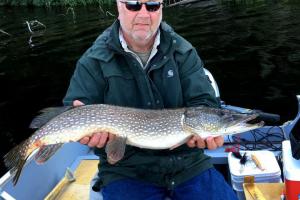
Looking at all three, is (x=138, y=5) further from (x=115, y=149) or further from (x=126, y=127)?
(x=115, y=149)

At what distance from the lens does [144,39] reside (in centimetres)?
304

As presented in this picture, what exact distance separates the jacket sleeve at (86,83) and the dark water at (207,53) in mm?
4609

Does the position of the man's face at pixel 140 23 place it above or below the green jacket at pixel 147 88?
above

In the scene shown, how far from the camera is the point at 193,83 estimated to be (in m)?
3.15

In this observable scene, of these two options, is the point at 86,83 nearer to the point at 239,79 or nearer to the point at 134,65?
the point at 134,65

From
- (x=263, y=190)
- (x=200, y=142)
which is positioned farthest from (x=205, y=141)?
(x=263, y=190)

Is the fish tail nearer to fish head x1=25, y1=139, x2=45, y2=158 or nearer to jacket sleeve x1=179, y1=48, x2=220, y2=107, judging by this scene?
fish head x1=25, y1=139, x2=45, y2=158

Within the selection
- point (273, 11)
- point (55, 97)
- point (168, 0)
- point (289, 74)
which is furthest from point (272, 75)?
point (168, 0)

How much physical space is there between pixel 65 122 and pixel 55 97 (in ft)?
27.0

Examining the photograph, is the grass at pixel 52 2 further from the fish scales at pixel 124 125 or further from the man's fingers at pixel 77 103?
the fish scales at pixel 124 125

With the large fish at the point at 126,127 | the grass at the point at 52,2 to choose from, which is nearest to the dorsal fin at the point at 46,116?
the large fish at the point at 126,127

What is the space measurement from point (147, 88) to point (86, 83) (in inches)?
17.1

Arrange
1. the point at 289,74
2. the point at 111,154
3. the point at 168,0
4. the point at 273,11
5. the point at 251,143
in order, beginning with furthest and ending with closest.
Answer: the point at 168,0
the point at 273,11
the point at 289,74
the point at 251,143
the point at 111,154

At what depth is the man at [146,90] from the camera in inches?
119
